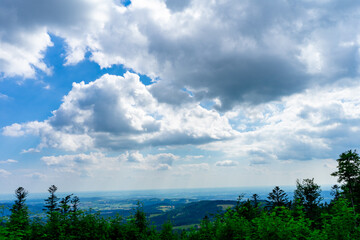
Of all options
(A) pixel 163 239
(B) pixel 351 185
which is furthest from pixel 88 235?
(B) pixel 351 185

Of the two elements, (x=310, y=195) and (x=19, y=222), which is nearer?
(x=19, y=222)

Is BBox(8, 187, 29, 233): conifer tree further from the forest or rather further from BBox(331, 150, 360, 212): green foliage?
BBox(331, 150, 360, 212): green foliage

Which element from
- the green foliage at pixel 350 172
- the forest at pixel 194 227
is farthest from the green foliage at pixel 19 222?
the green foliage at pixel 350 172

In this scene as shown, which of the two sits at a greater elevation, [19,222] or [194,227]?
[19,222]

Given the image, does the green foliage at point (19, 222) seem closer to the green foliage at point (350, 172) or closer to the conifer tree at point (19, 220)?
the conifer tree at point (19, 220)

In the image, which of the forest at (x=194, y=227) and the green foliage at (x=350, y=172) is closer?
the forest at (x=194, y=227)

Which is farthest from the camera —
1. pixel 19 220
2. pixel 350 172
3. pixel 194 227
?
pixel 350 172

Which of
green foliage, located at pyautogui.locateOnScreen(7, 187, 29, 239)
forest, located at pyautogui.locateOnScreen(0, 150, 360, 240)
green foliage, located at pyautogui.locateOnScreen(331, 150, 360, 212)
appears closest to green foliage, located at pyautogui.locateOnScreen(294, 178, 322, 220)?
green foliage, located at pyautogui.locateOnScreen(331, 150, 360, 212)

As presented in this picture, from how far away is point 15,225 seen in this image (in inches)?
484

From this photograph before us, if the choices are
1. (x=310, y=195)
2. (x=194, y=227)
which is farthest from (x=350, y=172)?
(x=194, y=227)

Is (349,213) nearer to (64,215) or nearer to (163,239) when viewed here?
(163,239)

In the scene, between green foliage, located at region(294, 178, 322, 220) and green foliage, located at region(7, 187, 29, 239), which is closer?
green foliage, located at region(7, 187, 29, 239)

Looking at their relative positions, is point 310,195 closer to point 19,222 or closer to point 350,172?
point 350,172

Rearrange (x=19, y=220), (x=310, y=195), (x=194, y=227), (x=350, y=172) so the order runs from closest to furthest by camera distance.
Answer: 1. (x=19, y=220)
2. (x=194, y=227)
3. (x=350, y=172)
4. (x=310, y=195)
